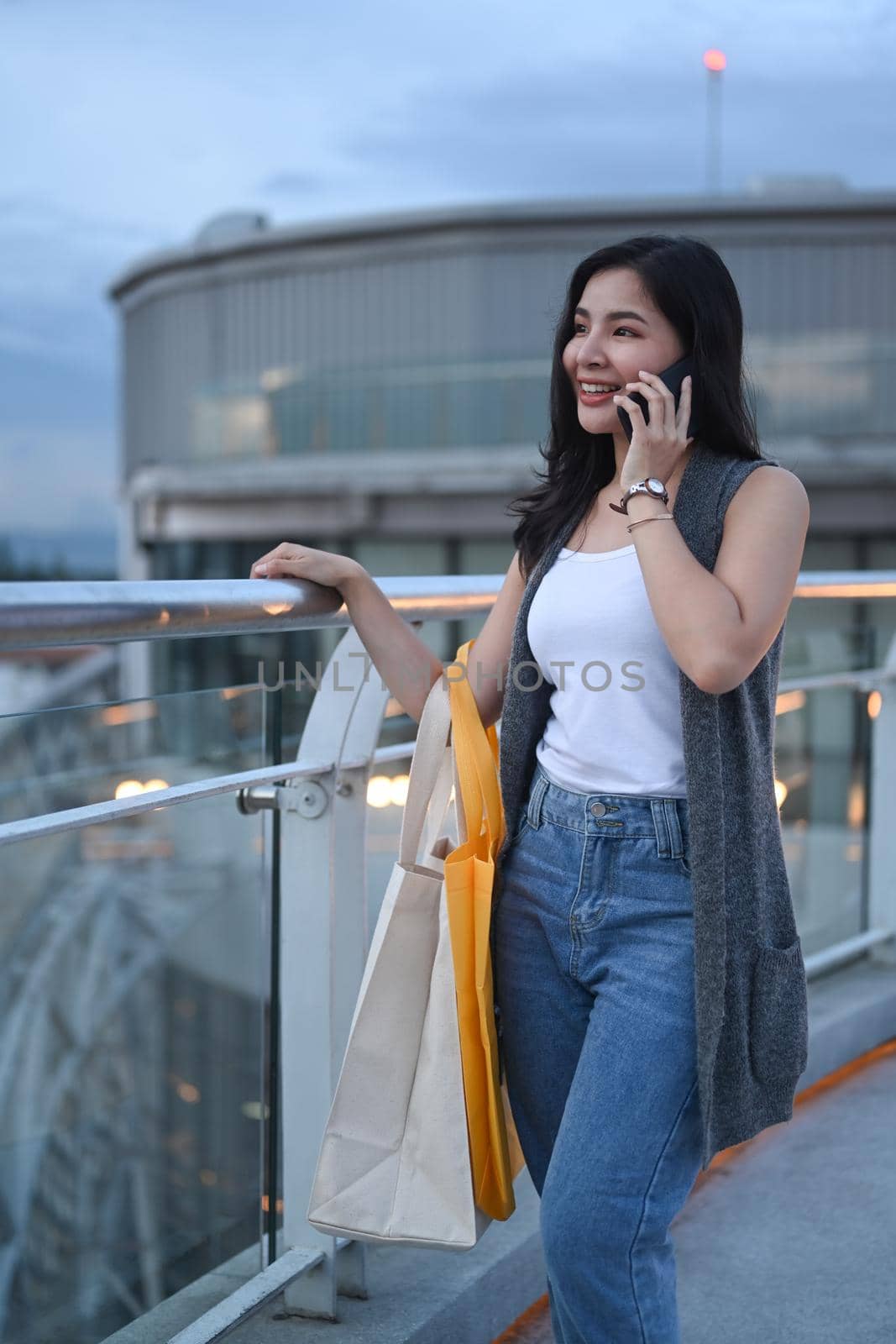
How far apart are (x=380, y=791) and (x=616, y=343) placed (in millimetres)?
1060

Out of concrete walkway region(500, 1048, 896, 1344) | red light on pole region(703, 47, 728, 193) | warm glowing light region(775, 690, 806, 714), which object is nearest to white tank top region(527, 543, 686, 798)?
concrete walkway region(500, 1048, 896, 1344)

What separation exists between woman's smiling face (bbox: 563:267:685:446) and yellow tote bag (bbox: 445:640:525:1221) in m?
0.57

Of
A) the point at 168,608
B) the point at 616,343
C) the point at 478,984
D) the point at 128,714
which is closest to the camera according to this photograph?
the point at 168,608

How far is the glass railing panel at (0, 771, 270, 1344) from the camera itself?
2.62 m

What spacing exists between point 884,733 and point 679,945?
2.96 m

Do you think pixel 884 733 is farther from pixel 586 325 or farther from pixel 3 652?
pixel 3 652

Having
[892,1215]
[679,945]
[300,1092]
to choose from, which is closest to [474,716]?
[679,945]

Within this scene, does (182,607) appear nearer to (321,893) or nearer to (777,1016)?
(321,893)

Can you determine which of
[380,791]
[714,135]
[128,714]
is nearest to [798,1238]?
[380,791]

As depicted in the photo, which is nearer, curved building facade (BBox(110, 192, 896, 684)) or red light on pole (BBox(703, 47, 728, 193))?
curved building facade (BBox(110, 192, 896, 684))

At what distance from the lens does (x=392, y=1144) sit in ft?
6.29

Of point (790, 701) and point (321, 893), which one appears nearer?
point (321, 893)

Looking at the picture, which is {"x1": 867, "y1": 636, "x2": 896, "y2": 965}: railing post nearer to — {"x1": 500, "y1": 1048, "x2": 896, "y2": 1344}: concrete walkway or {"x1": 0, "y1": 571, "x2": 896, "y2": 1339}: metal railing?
{"x1": 500, "y1": 1048, "x2": 896, "y2": 1344}: concrete walkway

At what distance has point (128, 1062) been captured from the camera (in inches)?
278
